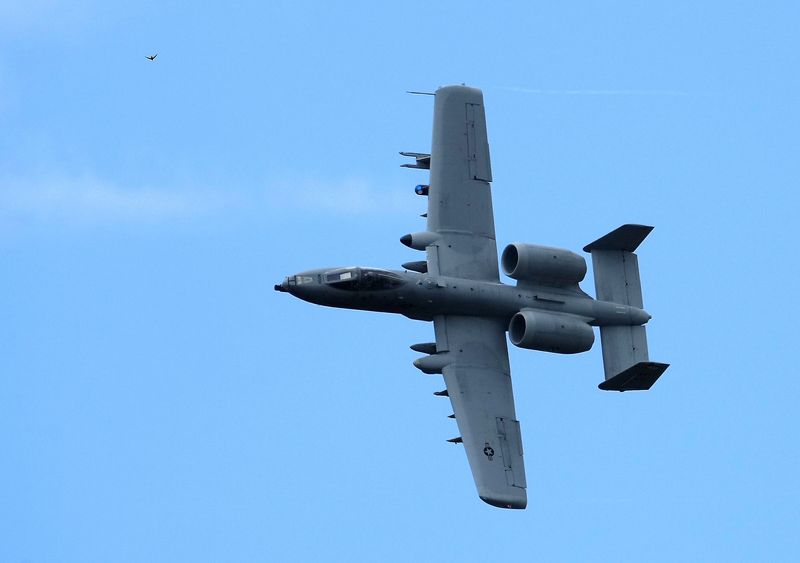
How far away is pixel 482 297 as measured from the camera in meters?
58.0

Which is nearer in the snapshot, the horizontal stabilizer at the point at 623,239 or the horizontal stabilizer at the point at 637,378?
the horizontal stabilizer at the point at 637,378

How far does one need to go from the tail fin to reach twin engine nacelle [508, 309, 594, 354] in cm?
121

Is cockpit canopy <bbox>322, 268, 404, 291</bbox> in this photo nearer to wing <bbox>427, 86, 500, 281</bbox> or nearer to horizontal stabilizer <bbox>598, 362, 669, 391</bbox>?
wing <bbox>427, 86, 500, 281</bbox>

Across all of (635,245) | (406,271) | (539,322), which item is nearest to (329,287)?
(406,271)

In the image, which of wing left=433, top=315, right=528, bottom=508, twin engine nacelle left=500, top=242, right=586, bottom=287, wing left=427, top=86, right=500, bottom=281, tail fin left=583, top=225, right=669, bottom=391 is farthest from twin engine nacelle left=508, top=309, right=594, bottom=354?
wing left=427, top=86, right=500, bottom=281

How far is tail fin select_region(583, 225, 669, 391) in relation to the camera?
59375mm

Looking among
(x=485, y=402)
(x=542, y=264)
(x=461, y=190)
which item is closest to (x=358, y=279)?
(x=461, y=190)

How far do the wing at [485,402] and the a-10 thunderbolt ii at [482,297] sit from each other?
0.03m

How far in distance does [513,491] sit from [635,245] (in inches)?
367

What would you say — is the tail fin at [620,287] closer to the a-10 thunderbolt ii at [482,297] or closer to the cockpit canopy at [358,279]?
the a-10 thunderbolt ii at [482,297]

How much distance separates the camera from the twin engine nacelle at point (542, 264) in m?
58.2

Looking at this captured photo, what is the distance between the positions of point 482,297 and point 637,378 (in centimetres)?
530

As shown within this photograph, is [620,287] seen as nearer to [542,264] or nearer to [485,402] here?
[542,264]

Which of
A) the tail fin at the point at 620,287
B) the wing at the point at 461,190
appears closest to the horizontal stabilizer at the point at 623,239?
the tail fin at the point at 620,287
